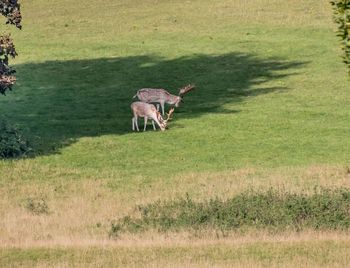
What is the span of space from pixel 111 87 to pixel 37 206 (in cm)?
3152

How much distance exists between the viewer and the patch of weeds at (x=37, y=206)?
36531 millimetres

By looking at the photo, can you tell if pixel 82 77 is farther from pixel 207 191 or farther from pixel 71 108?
pixel 207 191

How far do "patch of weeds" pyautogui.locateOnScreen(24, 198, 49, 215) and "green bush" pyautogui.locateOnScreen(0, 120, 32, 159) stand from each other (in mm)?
9433

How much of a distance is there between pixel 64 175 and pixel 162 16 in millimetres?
46415

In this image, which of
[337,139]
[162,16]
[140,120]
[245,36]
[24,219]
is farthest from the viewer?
[162,16]

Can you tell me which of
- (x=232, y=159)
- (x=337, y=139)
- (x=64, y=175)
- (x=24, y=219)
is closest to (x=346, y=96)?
(x=337, y=139)

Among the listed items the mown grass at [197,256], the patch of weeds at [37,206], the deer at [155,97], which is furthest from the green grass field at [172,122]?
the deer at [155,97]

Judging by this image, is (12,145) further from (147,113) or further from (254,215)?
(254,215)

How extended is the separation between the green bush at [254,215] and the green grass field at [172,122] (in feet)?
4.49

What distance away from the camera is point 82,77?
71.5 metres

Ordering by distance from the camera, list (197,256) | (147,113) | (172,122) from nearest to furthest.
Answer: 1. (197,256)
2. (147,113)
3. (172,122)

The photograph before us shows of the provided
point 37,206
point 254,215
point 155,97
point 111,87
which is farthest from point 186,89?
point 254,215

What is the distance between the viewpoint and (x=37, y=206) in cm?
3734

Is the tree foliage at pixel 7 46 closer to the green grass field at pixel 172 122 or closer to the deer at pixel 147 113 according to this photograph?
the green grass field at pixel 172 122
